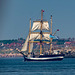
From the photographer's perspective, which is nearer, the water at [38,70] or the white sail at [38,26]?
the water at [38,70]

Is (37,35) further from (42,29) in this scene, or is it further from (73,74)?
(73,74)

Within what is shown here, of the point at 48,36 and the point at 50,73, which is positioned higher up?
the point at 48,36

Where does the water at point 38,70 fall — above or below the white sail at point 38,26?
below

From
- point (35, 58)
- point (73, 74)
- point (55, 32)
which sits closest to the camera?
point (73, 74)

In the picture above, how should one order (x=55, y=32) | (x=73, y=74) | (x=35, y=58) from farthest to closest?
1. (x=55, y=32)
2. (x=35, y=58)
3. (x=73, y=74)

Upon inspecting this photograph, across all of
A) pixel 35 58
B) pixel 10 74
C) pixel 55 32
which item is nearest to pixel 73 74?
pixel 10 74

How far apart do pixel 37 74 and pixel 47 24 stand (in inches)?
3262

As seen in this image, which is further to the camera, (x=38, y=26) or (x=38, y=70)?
(x=38, y=26)

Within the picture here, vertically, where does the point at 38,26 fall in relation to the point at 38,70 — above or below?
above

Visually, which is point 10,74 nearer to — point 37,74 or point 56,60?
point 37,74

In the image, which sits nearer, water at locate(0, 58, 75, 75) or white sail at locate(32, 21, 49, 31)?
water at locate(0, 58, 75, 75)

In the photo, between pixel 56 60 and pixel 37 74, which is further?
pixel 56 60

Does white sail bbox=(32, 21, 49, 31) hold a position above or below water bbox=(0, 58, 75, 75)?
above

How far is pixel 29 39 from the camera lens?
542 ft
